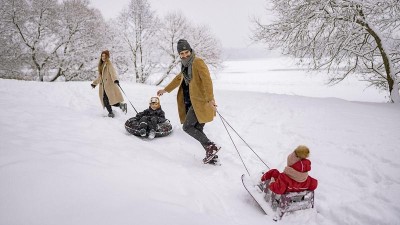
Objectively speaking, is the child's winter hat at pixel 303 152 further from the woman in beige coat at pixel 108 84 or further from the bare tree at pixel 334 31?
the bare tree at pixel 334 31

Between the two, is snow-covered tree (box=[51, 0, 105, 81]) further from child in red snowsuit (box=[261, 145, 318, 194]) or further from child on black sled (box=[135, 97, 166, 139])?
child in red snowsuit (box=[261, 145, 318, 194])

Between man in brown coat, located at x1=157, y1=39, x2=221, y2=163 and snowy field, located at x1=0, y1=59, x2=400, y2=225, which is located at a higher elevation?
man in brown coat, located at x1=157, y1=39, x2=221, y2=163

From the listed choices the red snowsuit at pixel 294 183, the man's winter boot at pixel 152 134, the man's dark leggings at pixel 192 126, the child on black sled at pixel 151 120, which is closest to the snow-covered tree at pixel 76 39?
the child on black sled at pixel 151 120

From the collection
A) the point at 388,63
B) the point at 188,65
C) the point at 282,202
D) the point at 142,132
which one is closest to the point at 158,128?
the point at 142,132

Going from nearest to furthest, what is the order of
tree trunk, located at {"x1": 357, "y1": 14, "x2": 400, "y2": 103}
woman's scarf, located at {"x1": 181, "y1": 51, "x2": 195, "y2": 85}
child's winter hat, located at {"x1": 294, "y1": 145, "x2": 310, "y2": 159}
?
child's winter hat, located at {"x1": 294, "y1": 145, "x2": 310, "y2": 159}, woman's scarf, located at {"x1": 181, "y1": 51, "x2": 195, "y2": 85}, tree trunk, located at {"x1": 357, "y1": 14, "x2": 400, "y2": 103}

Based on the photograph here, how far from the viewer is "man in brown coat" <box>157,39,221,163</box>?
4238 mm

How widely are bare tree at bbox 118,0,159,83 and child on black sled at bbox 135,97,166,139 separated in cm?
1939

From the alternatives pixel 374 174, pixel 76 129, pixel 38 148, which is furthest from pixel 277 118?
pixel 38 148

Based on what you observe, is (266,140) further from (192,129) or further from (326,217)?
(326,217)

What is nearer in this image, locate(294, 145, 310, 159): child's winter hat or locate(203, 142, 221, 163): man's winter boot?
locate(294, 145, 310, 159): child's winter hat

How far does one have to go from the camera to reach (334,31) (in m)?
9.59

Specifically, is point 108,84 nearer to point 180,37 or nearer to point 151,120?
point 151,120

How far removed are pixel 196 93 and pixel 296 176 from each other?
2.09 meters

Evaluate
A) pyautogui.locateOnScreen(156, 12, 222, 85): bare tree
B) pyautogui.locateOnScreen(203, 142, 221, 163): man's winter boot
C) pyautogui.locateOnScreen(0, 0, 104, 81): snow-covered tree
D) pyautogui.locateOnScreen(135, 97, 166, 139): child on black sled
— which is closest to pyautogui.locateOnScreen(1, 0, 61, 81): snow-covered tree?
pyautogui.locateOnScreen(0, 0, 104, 81): snow-covered tree
